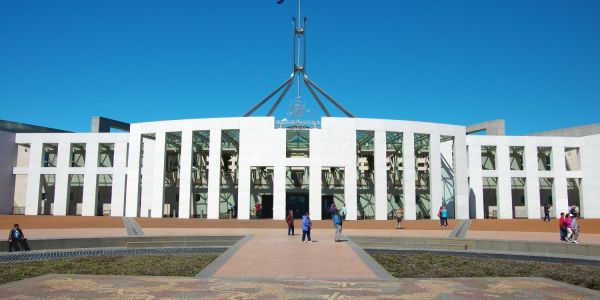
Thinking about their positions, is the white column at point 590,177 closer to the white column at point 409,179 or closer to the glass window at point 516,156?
the glass window at point 516,156

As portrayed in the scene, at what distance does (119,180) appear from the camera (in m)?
45.9

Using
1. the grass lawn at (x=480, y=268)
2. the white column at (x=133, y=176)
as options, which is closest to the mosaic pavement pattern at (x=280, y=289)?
the grass lawn at (x=480, y=268)

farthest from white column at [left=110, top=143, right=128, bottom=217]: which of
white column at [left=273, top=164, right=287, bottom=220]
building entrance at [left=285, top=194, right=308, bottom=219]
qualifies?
white column at [left=273, top=164, right=287, bottom=220]

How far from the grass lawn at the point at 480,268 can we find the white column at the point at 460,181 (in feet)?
86.6

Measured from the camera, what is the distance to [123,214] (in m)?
45.6

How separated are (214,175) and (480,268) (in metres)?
28.7

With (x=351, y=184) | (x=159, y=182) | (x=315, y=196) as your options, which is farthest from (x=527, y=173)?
(x=159, y=182)

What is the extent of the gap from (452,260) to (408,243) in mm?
4570

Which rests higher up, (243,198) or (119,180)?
(119,180)

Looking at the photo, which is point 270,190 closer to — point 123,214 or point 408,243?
point 123,214

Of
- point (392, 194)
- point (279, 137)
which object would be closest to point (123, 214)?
point (279, 137)

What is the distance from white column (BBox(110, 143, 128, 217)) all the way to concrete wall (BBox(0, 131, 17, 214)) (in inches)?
469

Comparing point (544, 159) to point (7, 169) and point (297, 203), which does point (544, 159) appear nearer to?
point (297, 203)

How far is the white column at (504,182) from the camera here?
44594 mm
